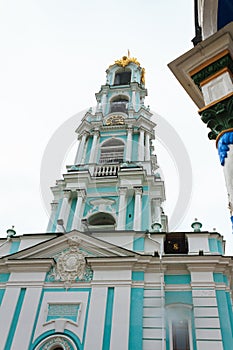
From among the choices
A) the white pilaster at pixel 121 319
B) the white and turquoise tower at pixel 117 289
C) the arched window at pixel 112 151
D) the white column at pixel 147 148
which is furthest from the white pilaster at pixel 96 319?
the white column at pixel 147 148

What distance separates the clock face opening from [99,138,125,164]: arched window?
8.09 m

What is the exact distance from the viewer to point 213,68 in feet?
19.2

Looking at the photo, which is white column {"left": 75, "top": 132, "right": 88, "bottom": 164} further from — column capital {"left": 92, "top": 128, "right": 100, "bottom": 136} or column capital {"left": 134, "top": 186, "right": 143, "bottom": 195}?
column capital {"left": 134, "top": 186, "right": 143, "bottom": 195}

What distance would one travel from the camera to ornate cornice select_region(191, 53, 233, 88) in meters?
5.72

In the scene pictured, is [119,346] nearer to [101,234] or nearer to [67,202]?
[101,234]

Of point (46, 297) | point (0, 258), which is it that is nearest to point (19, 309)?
point (46, 297)

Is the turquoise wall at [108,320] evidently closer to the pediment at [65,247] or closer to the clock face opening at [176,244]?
the pediment at [65,247]

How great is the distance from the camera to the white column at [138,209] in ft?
55.8

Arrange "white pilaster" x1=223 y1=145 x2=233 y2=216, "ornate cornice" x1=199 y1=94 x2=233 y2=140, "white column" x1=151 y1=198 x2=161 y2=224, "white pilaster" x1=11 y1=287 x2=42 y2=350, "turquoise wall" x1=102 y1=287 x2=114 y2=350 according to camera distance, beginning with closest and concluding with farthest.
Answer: "white pilaster" x1=223 y1=145 x2=233 y2=216
"ornate cornice" x1=199 y1=94 x2=233 y2=140
"turquoise wall" x1=102 y1=287 x2=114 y2=350
"white pilaster" x1=11 y1=287 x2=42 y2=350
"white column" x1=151 y1=198 x2=161 y2=224

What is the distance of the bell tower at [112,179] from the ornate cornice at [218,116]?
33.3 ft

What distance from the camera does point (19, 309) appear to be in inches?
502

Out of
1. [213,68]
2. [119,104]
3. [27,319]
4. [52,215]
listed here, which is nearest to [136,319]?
[27,319]

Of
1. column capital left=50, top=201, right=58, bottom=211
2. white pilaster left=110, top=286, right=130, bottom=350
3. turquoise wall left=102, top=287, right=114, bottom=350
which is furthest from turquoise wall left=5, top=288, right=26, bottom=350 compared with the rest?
column capital left=50, top=201, right=58, bottom=211

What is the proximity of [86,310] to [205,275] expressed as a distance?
452 centimetres
